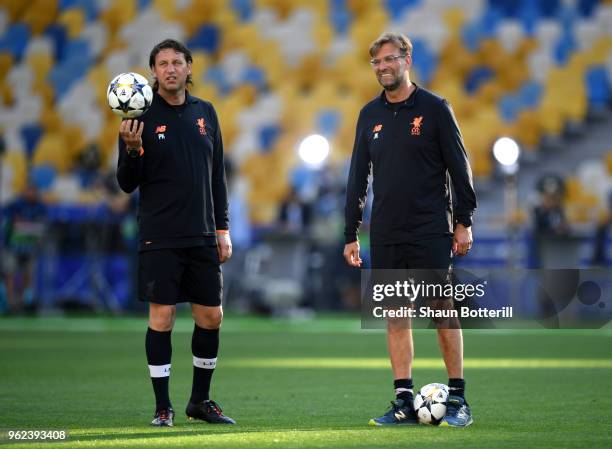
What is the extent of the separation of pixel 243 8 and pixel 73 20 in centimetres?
389

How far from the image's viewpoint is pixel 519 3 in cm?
2409

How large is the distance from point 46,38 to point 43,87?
1.22 meters

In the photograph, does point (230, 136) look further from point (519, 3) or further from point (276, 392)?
point (276, 392)

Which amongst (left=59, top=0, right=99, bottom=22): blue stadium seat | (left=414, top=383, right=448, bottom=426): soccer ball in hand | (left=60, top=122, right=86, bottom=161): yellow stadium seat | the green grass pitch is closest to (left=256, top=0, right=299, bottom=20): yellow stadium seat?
(left=59, top=0, right=99, bottom=22): blue stadium seat

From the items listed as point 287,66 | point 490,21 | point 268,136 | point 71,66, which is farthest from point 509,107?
point 71,66

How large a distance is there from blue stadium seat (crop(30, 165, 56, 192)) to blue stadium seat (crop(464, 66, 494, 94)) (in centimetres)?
891

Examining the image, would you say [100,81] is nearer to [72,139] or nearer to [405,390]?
[72,139]

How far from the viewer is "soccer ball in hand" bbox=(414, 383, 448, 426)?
596 centimetres

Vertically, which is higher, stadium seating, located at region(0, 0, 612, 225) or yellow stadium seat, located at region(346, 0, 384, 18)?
yellow stadium seat, located at region(346, 0, 384, 18)

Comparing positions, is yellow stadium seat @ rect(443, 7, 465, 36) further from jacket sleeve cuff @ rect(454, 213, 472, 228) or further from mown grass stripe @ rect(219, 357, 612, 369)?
jacket sleeve cuff @ rect(454, 213, 472, 228)

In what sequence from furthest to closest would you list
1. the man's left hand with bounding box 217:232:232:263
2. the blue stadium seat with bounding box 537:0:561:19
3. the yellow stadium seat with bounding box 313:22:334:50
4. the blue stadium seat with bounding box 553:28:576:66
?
the yellow stadium seat with bounding box 313:22:334:50 → the blue stadium seat with bounding box 537:0:561:19 → the blue stadium seat with bounding box 553:28:576:66 → the man's left hand with bounding box 217:232:232:263

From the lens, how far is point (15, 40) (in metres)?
26.8

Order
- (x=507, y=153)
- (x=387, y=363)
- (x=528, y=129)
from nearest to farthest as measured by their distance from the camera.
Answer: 1. (x=387, y=363)
2. (x=507, y=153)
3. (x=528, y=129)

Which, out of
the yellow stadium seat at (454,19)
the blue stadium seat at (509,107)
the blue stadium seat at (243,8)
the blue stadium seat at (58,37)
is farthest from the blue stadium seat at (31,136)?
the blue stadium seat at (509,107)
